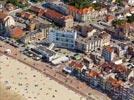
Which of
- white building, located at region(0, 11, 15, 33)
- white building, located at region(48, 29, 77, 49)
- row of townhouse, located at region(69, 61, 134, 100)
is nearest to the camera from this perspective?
row of townhouse, located at region(69, 61, 134, 100)

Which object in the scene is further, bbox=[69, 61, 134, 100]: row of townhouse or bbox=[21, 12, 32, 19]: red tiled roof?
bbox=[21, 12, 32, 19]: red tiled roof

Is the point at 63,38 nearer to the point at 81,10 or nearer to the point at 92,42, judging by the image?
the point at 92,42

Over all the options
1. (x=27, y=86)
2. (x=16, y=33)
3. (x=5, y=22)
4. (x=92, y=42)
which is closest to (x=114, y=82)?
(x=27, y=86)

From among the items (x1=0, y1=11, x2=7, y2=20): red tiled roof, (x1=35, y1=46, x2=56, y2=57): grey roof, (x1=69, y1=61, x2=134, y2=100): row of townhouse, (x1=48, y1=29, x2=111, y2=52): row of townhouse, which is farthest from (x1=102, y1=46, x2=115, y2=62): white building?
(x1=0, y1=11, x2=7, y2=20): red tiled roof

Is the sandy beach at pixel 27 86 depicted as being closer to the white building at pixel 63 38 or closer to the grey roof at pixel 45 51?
the grey roof at pixel 45 51

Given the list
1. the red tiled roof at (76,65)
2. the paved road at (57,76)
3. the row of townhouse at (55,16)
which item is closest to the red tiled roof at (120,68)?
the red tiled roof at (76,65)

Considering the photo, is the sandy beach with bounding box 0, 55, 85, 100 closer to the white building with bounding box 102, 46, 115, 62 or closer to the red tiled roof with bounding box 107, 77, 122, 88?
the red tiled roof with bounding box 107, 77, 122, 88
